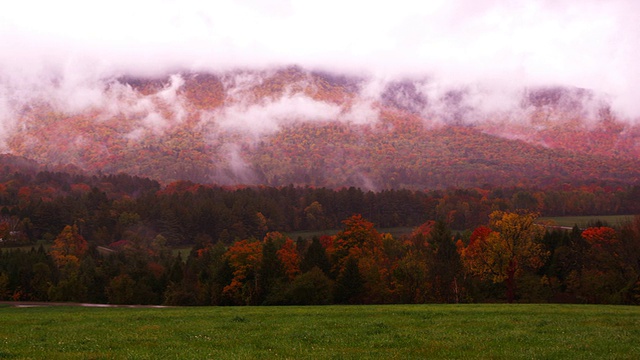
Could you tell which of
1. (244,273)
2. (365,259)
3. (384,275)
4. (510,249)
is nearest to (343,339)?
(510,249)

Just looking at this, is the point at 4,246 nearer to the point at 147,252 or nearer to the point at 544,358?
the point at 147,252

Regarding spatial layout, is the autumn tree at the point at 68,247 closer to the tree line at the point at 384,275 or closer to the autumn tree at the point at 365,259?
the tree line at the point at 384,275

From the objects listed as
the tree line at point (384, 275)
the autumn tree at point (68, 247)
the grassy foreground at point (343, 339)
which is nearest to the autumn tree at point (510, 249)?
the tree line at point (384, 275)

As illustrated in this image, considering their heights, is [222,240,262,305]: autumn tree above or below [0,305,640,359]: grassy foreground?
A: below

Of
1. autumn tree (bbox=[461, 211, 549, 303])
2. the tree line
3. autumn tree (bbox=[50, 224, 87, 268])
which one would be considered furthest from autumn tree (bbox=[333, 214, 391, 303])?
autumn tree (bbox=[50, 224, 87, 268])

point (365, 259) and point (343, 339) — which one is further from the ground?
point (343, 339)

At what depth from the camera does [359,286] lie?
74.5 metres

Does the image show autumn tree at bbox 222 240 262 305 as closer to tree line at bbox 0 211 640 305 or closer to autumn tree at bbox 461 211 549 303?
tree line at bbox 0 211 640 305

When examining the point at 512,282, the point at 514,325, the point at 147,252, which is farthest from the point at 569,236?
the point at 147,252

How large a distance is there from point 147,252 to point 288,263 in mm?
83822

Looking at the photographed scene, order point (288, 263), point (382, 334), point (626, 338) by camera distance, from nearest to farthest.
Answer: point (626, 338) → point (382, 334) → point (288, 263)

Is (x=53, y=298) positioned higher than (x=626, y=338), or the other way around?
(x=626, y=338)

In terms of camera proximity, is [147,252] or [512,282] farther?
[147,252]

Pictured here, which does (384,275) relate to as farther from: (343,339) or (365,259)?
(343,339)
